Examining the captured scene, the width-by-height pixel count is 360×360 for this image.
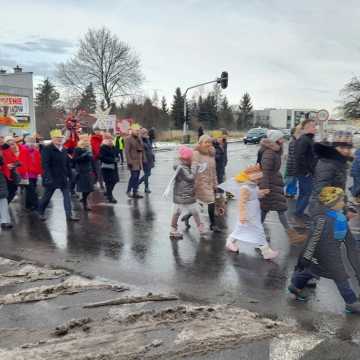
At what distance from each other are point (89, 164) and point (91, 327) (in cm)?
618

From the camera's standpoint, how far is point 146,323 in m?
4.13

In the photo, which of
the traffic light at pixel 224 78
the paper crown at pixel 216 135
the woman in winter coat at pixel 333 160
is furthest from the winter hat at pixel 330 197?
the traffic light at pixel 224 78

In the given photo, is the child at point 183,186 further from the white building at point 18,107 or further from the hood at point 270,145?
the white building at point 18,107

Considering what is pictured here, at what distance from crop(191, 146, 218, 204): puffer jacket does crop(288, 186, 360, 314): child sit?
3.07 m

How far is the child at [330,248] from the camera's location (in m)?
4.28

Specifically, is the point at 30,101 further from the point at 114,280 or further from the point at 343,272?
the point at 343,272

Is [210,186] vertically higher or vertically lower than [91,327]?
higher

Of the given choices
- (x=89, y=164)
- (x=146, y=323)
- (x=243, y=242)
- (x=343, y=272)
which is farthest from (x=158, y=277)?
(x=89, y=164)

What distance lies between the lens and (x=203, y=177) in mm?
7426

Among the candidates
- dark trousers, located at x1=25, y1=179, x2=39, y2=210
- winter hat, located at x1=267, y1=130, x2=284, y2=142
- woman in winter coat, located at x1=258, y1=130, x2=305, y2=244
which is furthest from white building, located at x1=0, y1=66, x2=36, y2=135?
woman in winter coat, located at x1=258, y1=130, x2=305, y2=244

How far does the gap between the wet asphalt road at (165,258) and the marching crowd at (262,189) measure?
0.24m

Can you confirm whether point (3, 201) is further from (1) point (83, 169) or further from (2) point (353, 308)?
(2) point (353, 308)

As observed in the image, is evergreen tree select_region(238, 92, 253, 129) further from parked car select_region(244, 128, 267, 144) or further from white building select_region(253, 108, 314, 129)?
parked car select_region(244, 128, 267, 144)

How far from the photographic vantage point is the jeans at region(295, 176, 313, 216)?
28.1 feet
